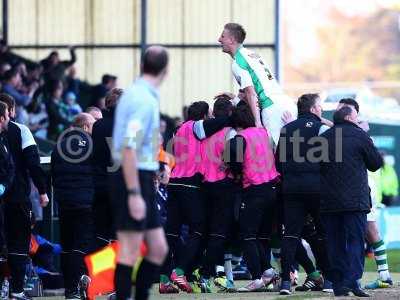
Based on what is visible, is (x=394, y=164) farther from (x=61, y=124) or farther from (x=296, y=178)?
(x=296, y=178)

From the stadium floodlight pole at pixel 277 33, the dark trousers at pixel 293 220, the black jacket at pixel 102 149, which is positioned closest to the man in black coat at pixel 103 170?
the black jacket at pixel 102 149

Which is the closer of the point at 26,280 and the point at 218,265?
the point at 26,280

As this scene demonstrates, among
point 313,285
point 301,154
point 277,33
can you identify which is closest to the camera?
point 301,154

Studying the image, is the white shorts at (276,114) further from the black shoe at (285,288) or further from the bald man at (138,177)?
the bald man at (138,177)

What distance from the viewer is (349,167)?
615 inches

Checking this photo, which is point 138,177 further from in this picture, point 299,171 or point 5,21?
point 5,21

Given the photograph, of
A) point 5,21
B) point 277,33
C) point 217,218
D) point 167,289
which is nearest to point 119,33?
point 5,21

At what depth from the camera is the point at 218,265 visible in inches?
720

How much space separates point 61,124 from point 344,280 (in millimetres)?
11928

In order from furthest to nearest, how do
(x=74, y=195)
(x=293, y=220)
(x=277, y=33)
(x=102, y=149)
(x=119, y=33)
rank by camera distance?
(x=119, y=33)
(x=277, y=33)
(x=293, y=220)
(x=74, y=195)
(x=102, y=149)

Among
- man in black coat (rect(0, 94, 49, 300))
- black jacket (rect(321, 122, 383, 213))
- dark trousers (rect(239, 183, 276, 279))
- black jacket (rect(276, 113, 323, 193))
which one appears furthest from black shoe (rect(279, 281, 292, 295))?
man in black coat (rect(0, 94, 49, 300))

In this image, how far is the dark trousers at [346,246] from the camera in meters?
15.7

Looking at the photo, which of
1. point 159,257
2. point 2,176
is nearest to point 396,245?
point 2,176

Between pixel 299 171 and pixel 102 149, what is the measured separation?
222 cm
